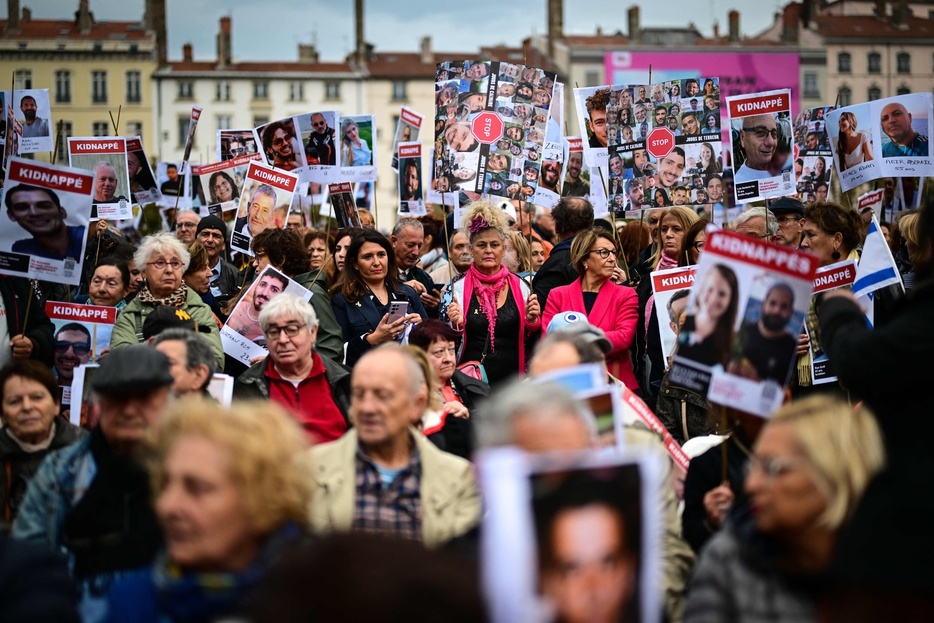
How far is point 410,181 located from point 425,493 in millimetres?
6811

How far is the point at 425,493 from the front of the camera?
4188mm

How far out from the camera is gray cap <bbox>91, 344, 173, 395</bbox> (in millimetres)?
4160

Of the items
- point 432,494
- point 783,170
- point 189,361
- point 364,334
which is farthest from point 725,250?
point 783,170

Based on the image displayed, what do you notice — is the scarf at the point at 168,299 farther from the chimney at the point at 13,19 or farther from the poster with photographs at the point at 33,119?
the chimney at the point at 13,19

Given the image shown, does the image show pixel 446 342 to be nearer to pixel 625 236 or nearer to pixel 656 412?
pixel 656 412

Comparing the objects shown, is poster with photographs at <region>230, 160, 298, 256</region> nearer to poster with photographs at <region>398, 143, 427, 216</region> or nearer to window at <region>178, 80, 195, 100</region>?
poster with photographs at <region>398, 143, 427, 216</region>

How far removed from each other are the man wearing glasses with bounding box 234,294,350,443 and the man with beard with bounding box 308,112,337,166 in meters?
4.15

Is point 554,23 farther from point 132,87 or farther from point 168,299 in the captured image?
point 168,299

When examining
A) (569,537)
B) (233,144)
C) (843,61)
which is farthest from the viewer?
(843,61)

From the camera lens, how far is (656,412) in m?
6.55

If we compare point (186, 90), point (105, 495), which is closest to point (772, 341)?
point (105, 495)

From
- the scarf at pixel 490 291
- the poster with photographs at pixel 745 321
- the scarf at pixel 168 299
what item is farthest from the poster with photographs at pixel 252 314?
the poster with photographs at pixel 745 321

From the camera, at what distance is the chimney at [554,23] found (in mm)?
77188

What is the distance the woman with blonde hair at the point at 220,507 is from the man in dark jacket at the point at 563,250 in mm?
4916
